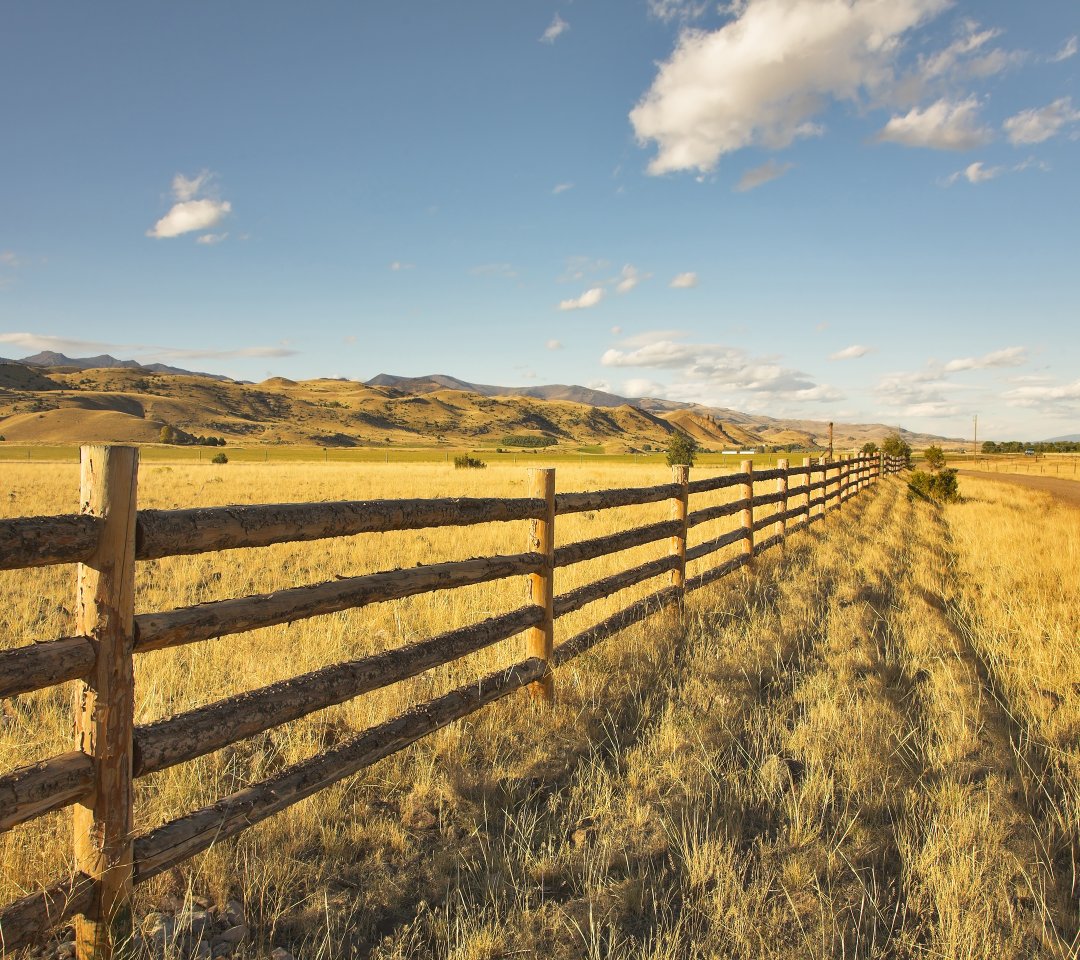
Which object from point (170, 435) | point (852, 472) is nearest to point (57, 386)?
point (170, 435)

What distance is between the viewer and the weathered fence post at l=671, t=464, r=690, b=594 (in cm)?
739

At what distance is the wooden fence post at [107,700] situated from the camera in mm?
2293

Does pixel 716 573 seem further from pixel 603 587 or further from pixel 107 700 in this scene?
pixel 107 700

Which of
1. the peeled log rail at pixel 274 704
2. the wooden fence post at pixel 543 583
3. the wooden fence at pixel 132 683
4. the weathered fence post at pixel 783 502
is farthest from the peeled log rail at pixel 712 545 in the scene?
the wooden fence at pixel 132 683

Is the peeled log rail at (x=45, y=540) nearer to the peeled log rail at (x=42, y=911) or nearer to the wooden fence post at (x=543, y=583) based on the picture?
the peeled log rail at (x=42, y=911)

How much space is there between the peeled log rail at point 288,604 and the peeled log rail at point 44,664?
7.9 inches

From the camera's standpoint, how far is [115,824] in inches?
92.6

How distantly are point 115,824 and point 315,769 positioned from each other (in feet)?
2.71

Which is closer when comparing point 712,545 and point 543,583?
point 543,583

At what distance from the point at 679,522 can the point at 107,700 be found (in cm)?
590

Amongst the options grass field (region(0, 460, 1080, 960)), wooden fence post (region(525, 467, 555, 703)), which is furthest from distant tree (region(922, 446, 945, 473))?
wooden fence post (region(525, 467, 555, 703))

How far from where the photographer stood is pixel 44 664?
2.12 m

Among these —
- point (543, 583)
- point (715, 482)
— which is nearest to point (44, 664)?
point (543, 583)

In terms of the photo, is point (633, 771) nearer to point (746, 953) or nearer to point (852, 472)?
point (746, 953)
